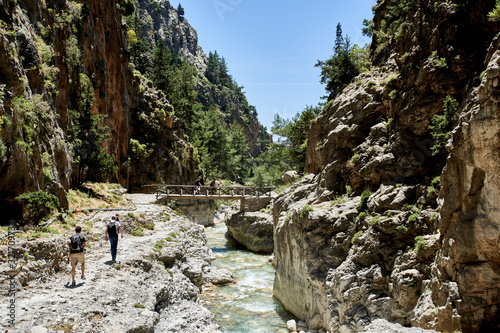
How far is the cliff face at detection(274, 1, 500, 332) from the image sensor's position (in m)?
8.59

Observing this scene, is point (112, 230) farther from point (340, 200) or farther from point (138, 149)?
point (138, 149)

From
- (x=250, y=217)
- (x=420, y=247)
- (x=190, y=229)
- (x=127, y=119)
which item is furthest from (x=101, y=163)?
(x=420, y=247)

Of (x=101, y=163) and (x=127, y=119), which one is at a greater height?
(x=127, y=119)

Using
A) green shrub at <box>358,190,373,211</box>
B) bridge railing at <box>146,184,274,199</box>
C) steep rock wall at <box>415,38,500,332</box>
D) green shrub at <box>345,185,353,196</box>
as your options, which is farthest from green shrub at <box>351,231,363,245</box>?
bridge railing at <box>146,184,274,199</box>

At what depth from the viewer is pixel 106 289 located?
33.2 ft

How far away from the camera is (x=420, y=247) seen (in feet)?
35.9

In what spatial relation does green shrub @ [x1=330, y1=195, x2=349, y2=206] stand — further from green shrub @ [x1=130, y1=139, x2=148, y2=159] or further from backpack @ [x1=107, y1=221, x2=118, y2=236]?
green shrub @ [x1=130, y1=139, x2=148, y2=159]

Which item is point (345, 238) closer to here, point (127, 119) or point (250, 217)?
point (250, 217)

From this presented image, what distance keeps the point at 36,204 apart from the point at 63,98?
502 inches

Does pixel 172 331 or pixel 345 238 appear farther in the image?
pixel 345 238

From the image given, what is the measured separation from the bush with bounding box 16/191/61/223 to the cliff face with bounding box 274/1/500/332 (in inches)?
452

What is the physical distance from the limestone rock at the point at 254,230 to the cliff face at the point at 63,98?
1299 centimetres

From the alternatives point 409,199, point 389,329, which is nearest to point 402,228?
point 409,199

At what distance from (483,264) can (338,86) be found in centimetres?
1598
